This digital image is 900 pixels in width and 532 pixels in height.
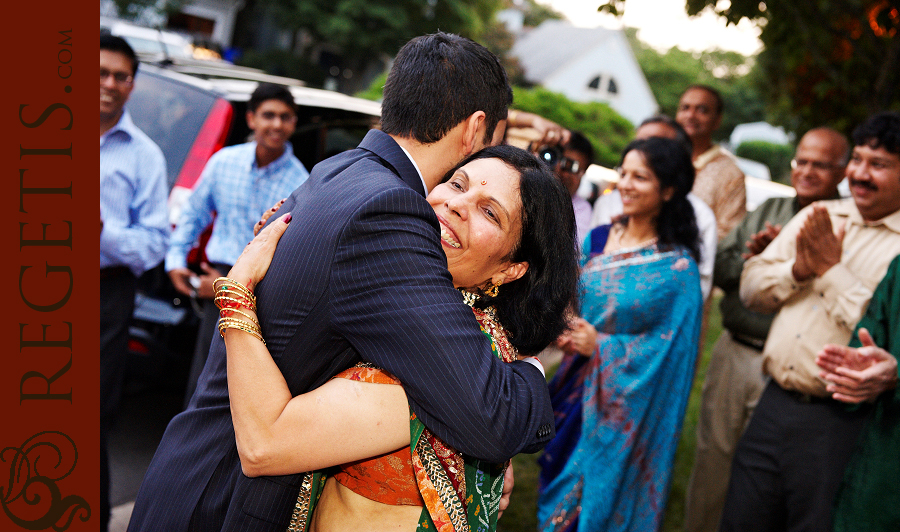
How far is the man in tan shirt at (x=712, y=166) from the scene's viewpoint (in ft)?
15.9

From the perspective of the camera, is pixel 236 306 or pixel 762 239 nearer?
pixel 236 306

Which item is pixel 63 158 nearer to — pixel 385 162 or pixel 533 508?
pixel 385 162

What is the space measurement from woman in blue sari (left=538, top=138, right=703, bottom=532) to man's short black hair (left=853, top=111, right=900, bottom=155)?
2.72ft

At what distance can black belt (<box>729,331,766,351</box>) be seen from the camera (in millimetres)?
4000

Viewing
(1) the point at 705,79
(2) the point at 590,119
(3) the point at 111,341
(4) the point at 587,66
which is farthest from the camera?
(1) the point at 705,79

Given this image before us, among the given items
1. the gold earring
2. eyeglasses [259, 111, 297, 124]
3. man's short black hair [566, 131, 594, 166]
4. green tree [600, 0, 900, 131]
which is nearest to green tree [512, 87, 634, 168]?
green tree [600, 0, 900, 131]

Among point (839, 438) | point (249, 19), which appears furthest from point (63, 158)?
point (249, 19)

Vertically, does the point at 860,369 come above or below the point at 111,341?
above

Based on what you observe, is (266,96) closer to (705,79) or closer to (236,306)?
(236,306)

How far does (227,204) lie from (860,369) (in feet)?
9.94

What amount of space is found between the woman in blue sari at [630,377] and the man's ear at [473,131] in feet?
4.83

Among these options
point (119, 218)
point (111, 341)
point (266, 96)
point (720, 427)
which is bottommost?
point (720, 427)

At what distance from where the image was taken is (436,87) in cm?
176

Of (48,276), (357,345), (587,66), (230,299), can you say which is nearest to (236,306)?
(230,299)
